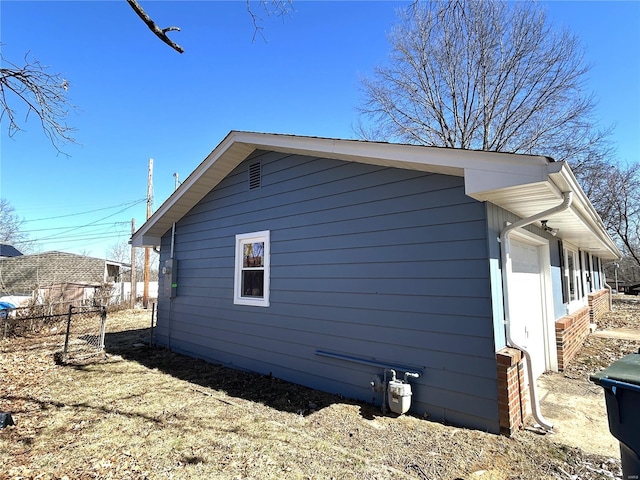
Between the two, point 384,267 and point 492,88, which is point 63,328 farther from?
point 492,88

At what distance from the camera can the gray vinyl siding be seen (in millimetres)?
3641

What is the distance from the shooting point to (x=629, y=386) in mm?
2162

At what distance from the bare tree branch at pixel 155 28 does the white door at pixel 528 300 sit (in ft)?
14.4

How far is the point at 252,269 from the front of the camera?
6.20 metres

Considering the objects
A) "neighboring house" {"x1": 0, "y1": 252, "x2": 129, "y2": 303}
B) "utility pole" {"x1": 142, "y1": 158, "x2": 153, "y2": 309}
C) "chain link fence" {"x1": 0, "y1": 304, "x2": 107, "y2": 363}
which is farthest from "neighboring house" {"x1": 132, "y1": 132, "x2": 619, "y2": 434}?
"neighboring house" {"x1": 0, "y1": 252, "x2": 129, "y2": 303}

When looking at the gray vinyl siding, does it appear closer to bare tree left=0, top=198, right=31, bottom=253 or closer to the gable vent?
the gable vent

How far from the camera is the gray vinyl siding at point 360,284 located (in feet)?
11.9

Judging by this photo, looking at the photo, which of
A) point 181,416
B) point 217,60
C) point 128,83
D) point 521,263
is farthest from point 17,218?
point 521,263

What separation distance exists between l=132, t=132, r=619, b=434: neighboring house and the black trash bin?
105cm

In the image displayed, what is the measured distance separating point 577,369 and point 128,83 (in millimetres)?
10898

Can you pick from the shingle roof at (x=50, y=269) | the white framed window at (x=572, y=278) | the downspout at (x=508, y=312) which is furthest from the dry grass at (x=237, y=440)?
the shingle roof at (x=50, y=269)

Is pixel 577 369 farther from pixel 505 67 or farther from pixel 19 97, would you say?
pixel 505 67

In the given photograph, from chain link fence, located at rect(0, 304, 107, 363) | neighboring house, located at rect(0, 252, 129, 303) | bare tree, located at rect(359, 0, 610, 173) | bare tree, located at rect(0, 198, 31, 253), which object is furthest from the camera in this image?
bare tree, located at rect(0, 198, 31, 253)

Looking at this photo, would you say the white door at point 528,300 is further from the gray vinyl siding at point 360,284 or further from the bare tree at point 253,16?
the bare tree at point 253,16
